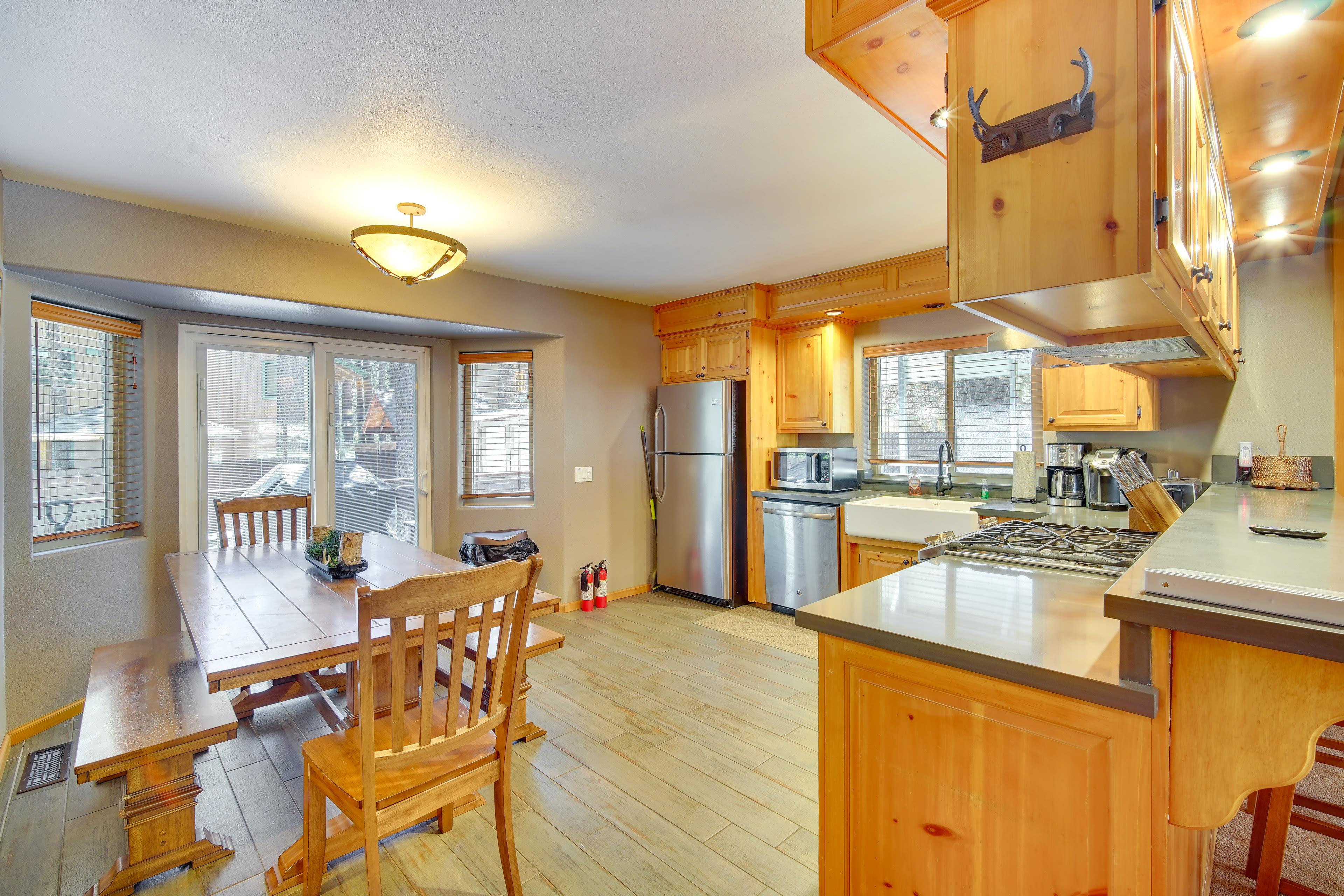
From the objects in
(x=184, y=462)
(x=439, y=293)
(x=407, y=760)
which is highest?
(x=439, y=293)

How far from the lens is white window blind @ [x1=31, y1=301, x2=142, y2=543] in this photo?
2850 mm

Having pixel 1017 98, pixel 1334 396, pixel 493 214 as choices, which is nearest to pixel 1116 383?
pixel 1334 396

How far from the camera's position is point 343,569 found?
2453 mm

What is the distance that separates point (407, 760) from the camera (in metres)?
1.51

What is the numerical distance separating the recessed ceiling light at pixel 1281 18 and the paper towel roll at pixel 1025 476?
2.34 meters

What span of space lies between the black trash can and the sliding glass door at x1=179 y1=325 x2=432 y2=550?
1.59ft

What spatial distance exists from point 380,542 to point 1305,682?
3.47m

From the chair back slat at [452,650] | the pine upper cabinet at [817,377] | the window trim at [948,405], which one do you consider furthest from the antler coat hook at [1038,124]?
the pine upper cabinet at [817,377]

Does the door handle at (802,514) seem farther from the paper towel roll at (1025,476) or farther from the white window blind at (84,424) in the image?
the white window blind at (84,424)

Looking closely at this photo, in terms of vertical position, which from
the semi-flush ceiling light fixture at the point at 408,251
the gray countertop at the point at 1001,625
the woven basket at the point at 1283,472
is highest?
the semi-flush ceiling light fixture at the point at 408,251

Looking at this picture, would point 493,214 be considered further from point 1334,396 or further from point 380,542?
point 1334,396

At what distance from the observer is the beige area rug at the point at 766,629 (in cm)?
368

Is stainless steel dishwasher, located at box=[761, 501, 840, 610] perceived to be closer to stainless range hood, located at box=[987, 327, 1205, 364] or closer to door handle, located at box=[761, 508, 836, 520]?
door handle, located at box=[761, 508, 836, 520]

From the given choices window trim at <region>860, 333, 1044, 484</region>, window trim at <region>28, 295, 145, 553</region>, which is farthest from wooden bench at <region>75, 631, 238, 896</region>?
window trim at <region>860, 333, 1044, 484</region>
